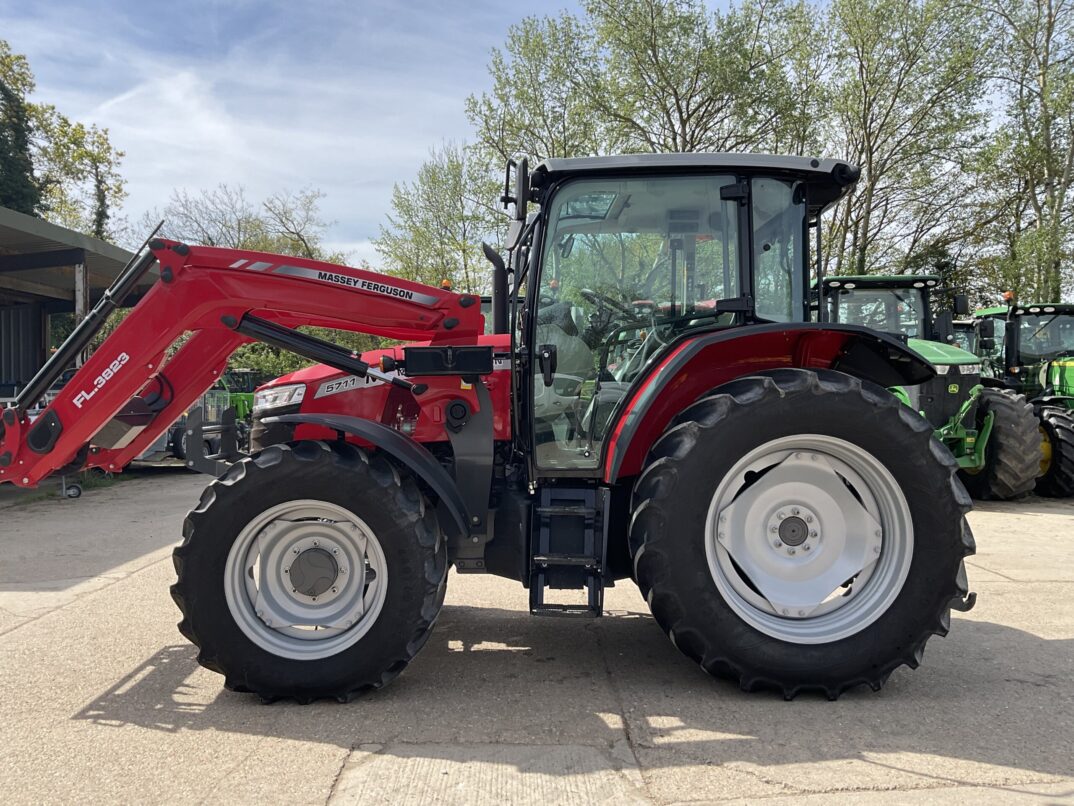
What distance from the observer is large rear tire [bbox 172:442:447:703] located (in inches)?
117

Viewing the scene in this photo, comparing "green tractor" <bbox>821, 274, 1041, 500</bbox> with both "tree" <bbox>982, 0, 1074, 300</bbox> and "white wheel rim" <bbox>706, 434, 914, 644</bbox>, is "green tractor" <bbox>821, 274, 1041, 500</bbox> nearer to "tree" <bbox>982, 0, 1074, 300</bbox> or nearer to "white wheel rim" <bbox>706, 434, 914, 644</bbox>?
"white wheel rim" <bbox>706, 434, 914, 644</bbox>

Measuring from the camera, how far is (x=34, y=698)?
3.08 meters

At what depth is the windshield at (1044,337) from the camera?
10.4 meters

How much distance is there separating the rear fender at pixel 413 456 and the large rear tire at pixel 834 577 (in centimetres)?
78

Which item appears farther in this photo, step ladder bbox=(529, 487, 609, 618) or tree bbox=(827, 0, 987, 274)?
tree bbox=(827, 0, 987, 274)

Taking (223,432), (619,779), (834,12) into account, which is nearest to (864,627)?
(619,779)

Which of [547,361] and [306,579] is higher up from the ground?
[547,361]

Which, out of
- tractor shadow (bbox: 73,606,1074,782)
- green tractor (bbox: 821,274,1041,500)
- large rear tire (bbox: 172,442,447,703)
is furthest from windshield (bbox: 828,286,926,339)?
large rear tire (bbox: 172,442,447,703)

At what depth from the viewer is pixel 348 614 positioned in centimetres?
309

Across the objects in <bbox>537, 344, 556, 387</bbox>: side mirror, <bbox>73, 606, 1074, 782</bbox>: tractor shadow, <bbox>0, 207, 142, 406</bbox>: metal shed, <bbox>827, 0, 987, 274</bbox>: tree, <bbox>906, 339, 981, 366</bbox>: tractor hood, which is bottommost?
<bbox>73, 606, 1074, 782</bbox>: tractor shadow

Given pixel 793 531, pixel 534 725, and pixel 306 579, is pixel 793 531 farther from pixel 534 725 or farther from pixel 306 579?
pixel 306 579

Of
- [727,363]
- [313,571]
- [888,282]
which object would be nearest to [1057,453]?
[888,282]

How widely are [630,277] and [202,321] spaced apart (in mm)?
2001

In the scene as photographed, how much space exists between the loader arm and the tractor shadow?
122cm
